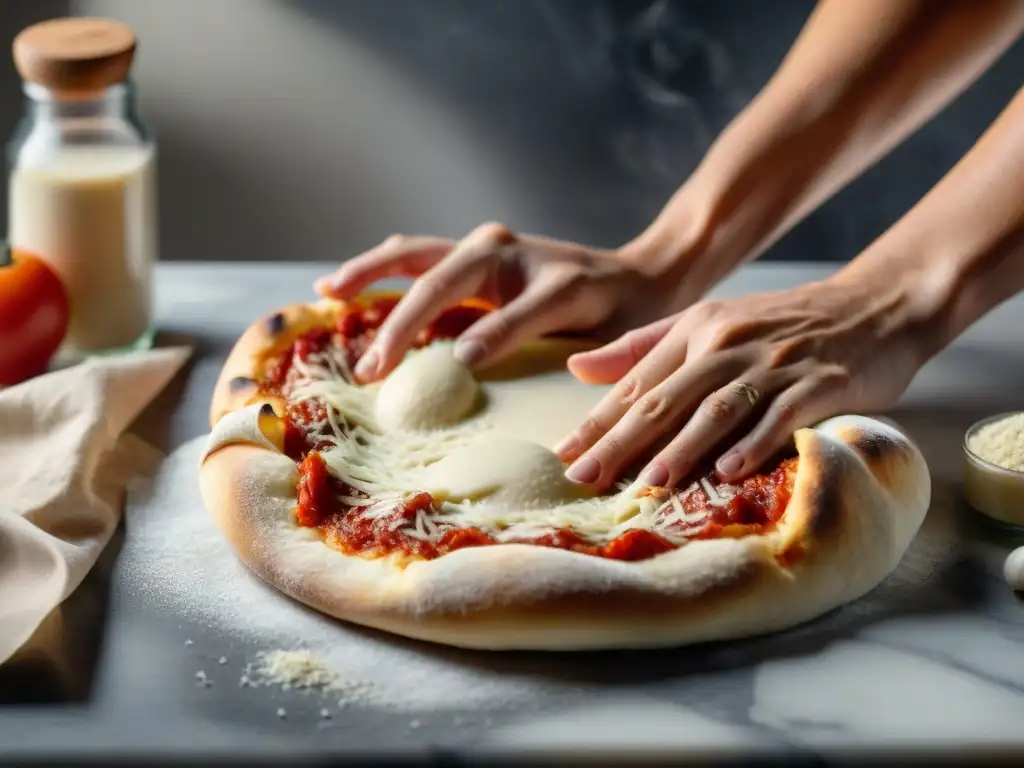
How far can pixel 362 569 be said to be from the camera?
1.38 m

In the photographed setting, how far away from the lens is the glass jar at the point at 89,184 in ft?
6.41

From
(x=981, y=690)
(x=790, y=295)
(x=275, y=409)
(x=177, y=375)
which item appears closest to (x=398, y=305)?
(x=275, y=409)

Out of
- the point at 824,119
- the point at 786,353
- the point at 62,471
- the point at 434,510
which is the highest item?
the point at 824,119

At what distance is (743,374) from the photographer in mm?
1604

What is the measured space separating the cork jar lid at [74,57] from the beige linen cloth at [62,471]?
386 mm

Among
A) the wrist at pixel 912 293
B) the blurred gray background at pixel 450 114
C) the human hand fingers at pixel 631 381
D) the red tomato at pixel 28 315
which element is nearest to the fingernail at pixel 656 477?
the human hand fingers at pixel 631 381

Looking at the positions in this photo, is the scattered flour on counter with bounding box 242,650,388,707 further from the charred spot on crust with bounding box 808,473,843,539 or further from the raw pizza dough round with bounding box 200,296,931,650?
the charred spot on crust with bounding box 808,473,843,539

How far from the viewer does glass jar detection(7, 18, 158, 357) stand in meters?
1.96

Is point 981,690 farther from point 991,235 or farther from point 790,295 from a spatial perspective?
point 991,235

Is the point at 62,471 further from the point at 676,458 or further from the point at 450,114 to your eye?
the point at 450,114

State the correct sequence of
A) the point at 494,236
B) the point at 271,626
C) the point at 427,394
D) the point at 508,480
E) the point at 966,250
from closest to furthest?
the point at 271,626
the point at 508,480
the point at 427,394
the point at 966,250
the point at 494,236

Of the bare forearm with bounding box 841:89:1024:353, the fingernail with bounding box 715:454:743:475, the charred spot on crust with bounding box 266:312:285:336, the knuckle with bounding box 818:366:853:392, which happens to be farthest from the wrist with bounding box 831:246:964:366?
the charred spot on crust with bounding box 266:312:285:336

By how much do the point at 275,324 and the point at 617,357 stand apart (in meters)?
0.49

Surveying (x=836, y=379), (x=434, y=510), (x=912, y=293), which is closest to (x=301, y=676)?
(x=434, y=510)
